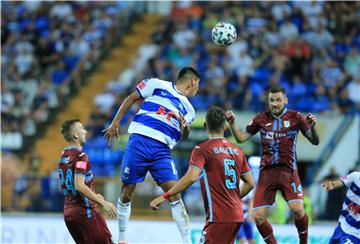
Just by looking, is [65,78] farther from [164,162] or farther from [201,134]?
[164,162]

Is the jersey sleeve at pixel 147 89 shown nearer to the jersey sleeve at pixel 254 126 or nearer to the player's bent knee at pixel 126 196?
the player's bent knee at pixel 126 196

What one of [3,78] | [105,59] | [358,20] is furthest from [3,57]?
[358,20]

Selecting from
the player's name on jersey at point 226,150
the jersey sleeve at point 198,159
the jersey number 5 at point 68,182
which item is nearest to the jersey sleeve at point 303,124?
the player's name on jersey at point 226,150

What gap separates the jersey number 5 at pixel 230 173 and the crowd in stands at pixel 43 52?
14.8 meters

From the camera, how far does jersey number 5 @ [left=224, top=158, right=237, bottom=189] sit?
A: 34.2ft

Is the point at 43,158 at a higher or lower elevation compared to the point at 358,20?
lower

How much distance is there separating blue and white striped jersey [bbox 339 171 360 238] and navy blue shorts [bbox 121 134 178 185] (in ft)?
7.35

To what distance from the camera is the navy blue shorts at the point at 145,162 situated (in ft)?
38.0

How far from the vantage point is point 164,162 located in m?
11.6

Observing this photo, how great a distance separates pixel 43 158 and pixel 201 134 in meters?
5.07

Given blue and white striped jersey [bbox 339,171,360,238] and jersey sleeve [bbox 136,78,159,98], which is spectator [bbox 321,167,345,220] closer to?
blue and white striped jersey [bbox 339,171,360,238]

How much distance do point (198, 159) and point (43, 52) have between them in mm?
17794

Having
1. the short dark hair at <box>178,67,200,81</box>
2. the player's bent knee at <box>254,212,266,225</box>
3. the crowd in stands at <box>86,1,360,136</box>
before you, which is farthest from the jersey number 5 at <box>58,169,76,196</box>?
the crowd in stands at <box>86,1,360,136</box>

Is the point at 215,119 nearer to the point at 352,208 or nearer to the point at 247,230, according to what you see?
the point at 352,208
